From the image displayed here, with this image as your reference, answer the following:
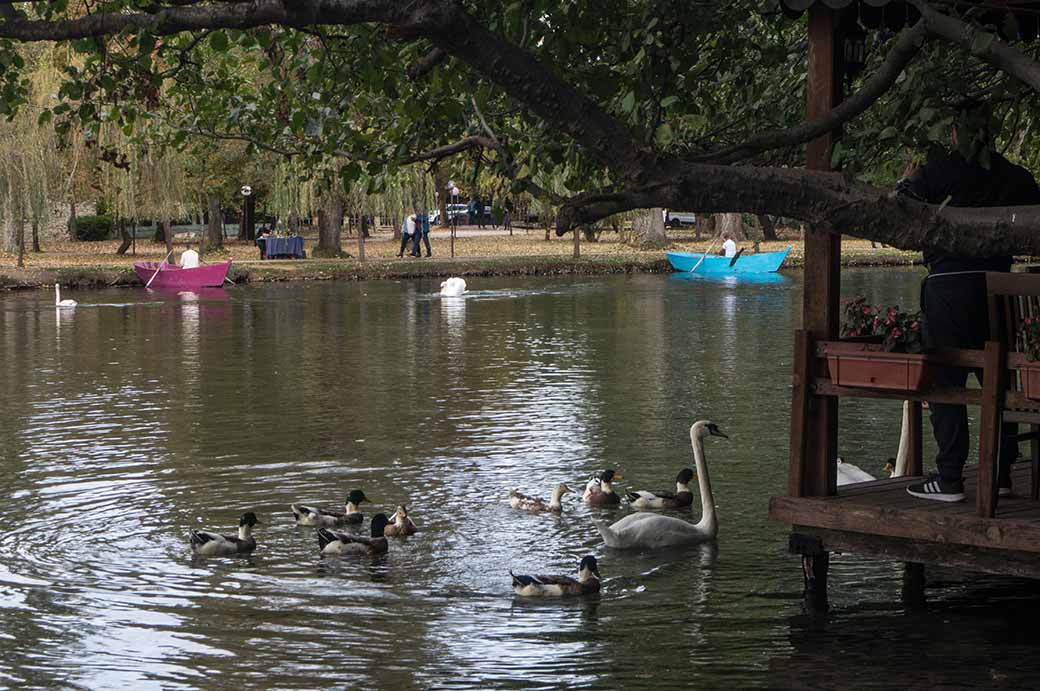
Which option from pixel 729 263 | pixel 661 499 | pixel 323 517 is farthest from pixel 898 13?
pixel 729 263

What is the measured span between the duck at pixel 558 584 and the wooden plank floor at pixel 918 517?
5.39ft

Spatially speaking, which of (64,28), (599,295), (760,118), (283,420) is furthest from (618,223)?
(64,28)

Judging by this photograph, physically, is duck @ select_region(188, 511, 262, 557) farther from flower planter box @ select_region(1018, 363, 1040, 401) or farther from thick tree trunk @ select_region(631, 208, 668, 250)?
thick tree trunk @ select_region(631, 208, 668, 250)

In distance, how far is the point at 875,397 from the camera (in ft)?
31.3

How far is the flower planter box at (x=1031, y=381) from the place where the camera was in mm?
8789

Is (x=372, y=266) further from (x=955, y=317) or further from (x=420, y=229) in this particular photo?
(x=955, y=317)

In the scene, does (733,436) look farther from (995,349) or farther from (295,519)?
(995,349)

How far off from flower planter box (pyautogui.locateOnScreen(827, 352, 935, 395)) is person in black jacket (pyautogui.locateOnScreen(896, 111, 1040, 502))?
22 centimetres

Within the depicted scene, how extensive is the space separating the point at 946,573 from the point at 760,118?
13.4 feet

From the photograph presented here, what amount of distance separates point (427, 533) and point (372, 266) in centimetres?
4108

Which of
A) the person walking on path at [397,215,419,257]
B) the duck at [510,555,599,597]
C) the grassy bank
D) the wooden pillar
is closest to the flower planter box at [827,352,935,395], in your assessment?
the wooden pillar

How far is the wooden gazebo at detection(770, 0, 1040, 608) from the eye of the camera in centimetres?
904

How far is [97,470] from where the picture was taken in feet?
53.3

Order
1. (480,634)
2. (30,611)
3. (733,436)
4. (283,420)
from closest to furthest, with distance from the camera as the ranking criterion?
1. (480,634)
2. (30,611)
3. (733,436)
4. (283,420)
